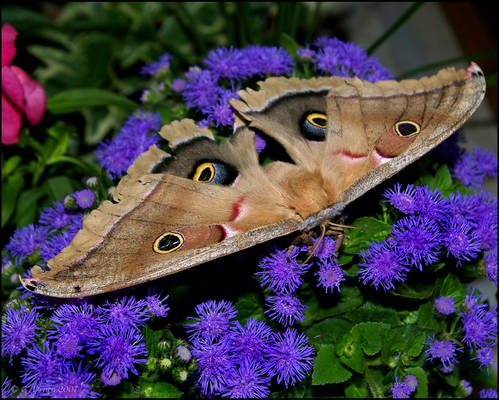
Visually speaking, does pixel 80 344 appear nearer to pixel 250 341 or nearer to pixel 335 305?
pixel 250 341

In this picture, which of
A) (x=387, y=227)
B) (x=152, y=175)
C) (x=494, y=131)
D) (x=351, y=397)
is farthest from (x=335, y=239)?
(x=494, y=131)

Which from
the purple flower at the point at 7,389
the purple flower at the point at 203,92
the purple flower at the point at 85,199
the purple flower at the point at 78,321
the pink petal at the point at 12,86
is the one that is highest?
the purple flower at the point at 203,92

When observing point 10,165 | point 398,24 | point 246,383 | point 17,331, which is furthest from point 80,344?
point 398,24

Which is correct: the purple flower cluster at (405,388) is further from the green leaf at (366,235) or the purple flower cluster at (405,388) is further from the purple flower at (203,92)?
the purple flower at (203,92)

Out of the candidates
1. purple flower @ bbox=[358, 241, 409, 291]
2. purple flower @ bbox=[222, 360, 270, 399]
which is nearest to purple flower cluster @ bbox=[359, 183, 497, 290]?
purple flower @ bbox=[358, 241, 409, 291]

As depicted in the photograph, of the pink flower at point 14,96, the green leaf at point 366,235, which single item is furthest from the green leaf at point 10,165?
the green leaf at point 366,235

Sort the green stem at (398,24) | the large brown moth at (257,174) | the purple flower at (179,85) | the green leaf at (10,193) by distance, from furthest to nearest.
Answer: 1. the green stem at (398,24)
2. the green leaf at (10,193)
3. the purple flower at (179,85)
4. the large brown moth at (257,174)
